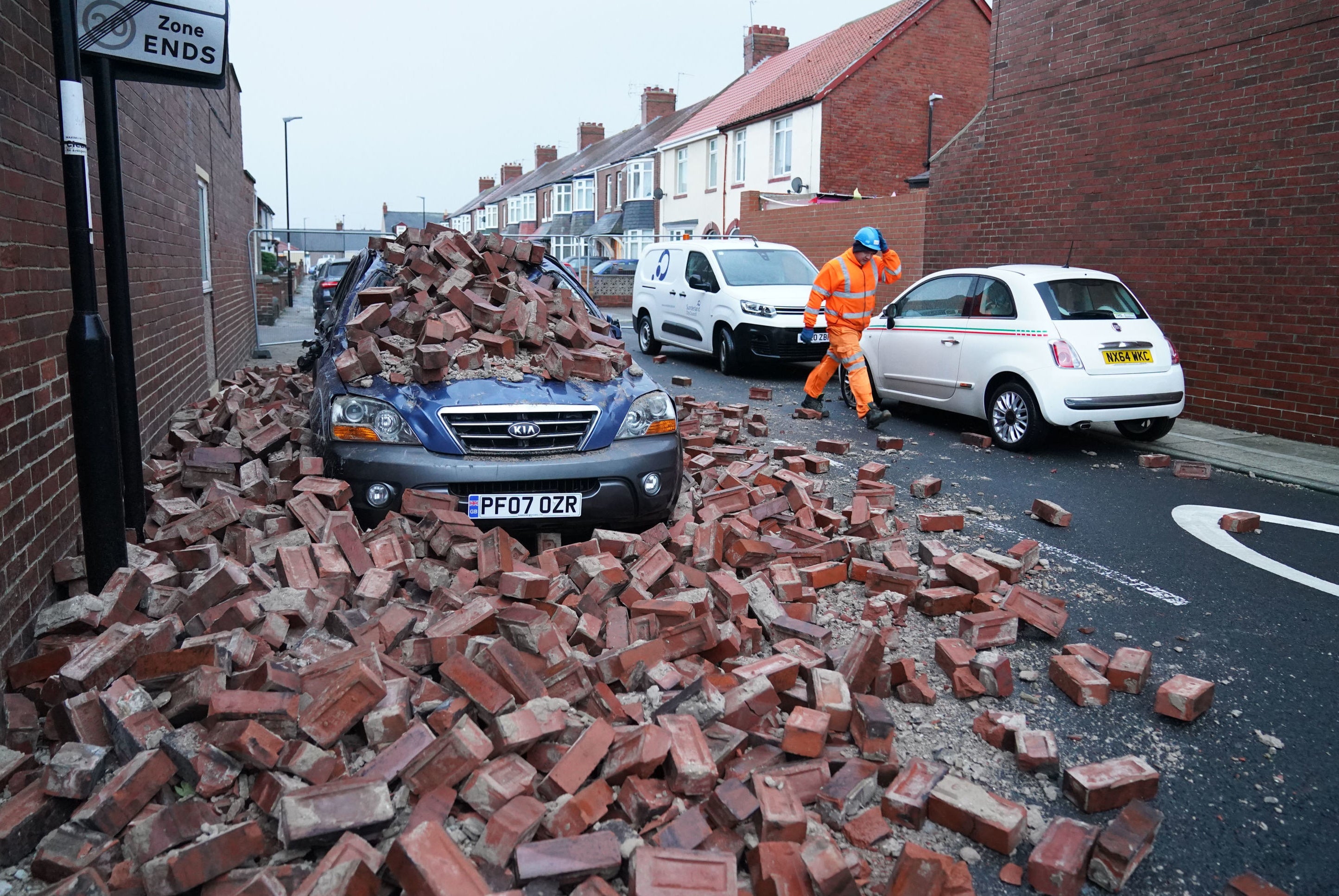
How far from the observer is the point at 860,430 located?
9766mm

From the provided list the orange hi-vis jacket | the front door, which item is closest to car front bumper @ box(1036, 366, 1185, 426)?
the front door

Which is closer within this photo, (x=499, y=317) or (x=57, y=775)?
(x=57, y=775)

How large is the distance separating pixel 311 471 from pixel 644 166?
42261 mm

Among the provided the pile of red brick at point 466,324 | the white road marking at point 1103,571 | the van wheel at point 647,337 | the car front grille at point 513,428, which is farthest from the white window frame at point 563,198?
the car front grille at point 513,428

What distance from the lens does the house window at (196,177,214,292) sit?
35.3 ft

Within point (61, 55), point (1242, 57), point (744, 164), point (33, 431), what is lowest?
point (33, 431)

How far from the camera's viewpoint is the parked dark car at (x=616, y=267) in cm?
3422

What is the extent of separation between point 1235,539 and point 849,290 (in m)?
4.44

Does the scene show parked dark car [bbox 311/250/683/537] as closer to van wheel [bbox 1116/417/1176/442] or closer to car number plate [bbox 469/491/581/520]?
car number plate [bbox 469/491/581/520]

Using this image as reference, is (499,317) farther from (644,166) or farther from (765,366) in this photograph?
(644,166)

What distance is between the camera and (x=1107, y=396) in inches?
333

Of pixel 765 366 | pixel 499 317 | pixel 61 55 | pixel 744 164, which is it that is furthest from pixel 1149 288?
pixel 744 164

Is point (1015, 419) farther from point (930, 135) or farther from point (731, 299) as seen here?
point (930, 135)

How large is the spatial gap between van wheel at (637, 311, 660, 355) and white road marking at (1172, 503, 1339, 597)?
1085 centimetres
